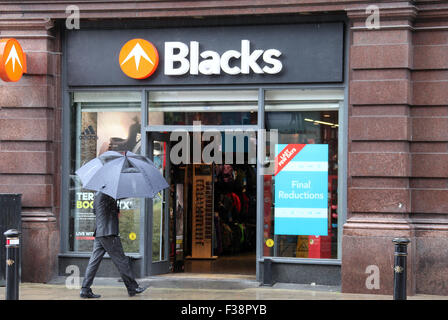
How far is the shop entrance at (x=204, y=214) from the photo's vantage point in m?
12.7

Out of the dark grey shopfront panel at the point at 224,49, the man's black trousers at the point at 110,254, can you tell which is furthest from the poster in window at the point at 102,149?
the man's black trousers at the point at 110,254

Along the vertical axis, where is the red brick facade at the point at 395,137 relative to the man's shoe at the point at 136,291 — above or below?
above

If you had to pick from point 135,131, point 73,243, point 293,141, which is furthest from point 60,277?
point 293,141

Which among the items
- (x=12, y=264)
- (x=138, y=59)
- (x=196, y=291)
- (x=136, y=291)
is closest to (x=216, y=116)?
(x=138, y=59)

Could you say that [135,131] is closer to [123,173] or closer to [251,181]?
[123,173]

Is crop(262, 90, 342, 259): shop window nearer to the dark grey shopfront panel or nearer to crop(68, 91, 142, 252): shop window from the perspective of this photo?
the dark grey shopfront panel

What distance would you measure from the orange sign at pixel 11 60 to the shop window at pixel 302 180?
4047 mm

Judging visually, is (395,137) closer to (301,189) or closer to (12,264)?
(301,189)

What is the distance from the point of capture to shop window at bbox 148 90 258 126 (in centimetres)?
1199

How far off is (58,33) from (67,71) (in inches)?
26.1

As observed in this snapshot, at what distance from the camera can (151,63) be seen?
11.9 m

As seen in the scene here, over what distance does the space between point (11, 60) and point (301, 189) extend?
5.05 meters

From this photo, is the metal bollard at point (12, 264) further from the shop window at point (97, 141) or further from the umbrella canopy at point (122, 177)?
the shop window at point (97, 141)

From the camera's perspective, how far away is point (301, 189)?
461 inches
